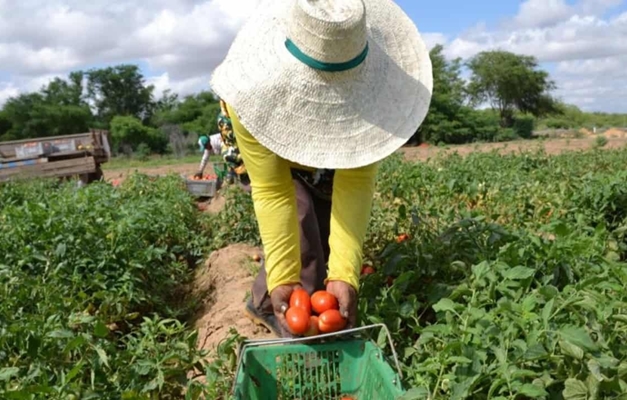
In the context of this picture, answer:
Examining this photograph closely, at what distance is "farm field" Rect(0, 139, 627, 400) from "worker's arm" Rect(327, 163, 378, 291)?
214mm

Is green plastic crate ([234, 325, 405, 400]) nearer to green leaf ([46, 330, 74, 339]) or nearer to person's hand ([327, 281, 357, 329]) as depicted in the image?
person's hand ([327, 281, 357, 329])

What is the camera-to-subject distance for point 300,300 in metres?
1.97

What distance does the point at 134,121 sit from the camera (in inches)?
1310

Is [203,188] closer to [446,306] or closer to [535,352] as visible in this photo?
[446,306]

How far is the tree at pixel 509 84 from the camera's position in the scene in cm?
3612

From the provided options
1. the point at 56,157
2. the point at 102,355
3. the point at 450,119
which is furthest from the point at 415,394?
the point at 450,119

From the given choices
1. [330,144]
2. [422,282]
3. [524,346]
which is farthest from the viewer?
[422,282]

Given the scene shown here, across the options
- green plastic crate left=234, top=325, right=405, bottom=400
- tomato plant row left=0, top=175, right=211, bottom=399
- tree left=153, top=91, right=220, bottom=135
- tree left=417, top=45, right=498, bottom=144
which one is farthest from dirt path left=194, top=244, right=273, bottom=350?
tree left=153, top=91, right=220, bottom=135

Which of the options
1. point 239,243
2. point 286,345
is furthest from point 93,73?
point 286,345

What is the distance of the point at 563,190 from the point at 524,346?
2562mm

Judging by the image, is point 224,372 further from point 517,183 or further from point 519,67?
point 519,67

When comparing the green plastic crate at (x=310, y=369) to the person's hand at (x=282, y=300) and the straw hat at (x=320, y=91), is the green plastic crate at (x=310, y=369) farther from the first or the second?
the straw hat at (x=320, y=91)

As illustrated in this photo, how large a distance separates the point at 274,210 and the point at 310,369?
527 millimetres

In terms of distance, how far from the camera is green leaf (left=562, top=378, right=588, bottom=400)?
4.98ft
